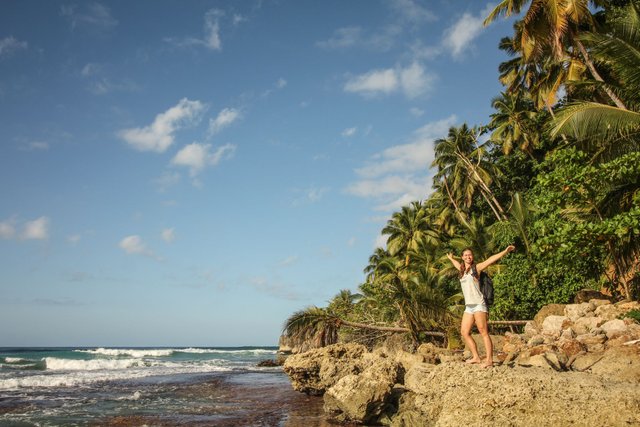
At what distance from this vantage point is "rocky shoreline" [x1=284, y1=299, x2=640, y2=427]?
5.21 m

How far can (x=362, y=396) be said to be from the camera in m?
8.68

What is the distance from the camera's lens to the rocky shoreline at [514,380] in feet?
17.1

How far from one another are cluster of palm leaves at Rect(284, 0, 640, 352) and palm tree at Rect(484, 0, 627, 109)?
0.04 m

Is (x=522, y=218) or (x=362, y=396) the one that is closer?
(x=362, y=396)

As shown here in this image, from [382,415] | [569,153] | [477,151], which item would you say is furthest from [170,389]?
[477,151]

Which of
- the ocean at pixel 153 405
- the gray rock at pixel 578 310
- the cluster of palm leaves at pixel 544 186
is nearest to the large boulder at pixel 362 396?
the ocean at pixel 153 405

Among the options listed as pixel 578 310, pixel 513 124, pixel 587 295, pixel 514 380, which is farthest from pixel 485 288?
pixel 513 124

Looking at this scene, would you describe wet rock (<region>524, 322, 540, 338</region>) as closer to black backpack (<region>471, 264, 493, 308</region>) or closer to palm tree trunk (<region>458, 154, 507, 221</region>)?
black backpack (<region>471, 264, 493, 308</region>)

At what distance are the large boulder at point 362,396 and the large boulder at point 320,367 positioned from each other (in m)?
2.51

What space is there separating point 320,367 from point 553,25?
13.8m

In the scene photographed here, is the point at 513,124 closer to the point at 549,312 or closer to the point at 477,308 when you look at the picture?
the point at 549,312

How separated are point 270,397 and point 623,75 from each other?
44.0 ft

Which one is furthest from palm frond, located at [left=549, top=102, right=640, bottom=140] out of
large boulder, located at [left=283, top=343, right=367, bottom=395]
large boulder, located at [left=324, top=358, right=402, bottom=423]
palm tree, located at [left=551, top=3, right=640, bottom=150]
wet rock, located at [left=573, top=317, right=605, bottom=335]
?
large boulder, located at [left=283, top=343, right=367, bottom=395]

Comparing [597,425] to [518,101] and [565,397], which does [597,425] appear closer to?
[565,397]
